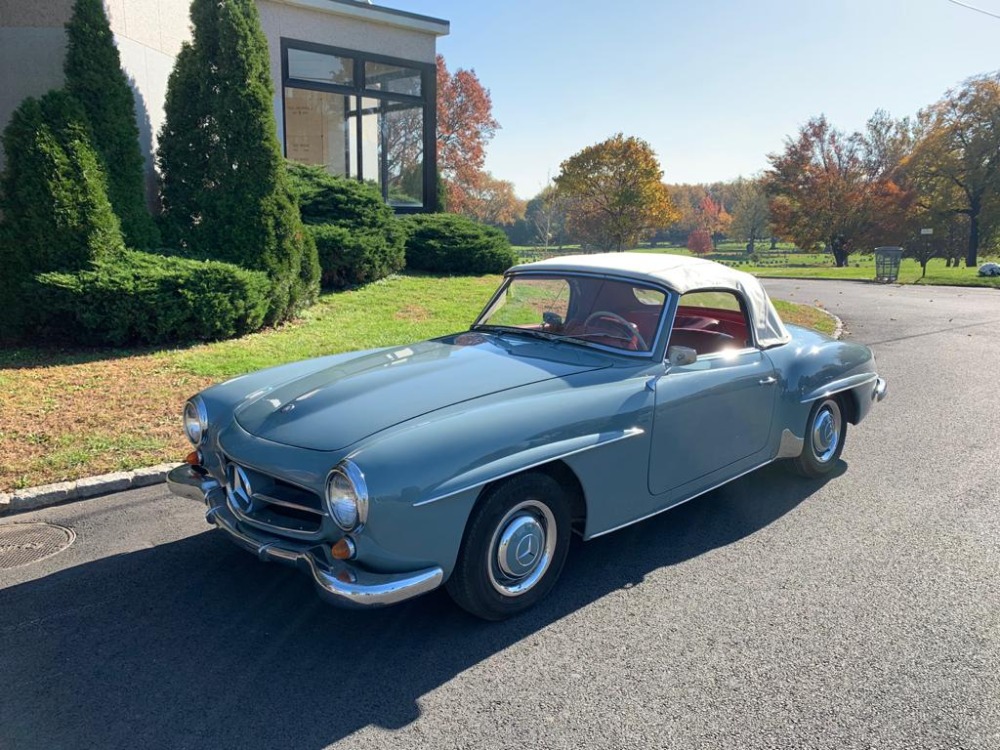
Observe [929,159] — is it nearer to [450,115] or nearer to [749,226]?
[450,115]

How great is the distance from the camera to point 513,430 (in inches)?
118

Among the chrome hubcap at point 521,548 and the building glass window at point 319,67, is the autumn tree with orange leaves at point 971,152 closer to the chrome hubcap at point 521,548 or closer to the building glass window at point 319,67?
the building glass window at point 319,67

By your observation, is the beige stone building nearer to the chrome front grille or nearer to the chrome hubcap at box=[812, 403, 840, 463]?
the chrome front grille

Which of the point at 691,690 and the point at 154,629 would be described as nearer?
the point at 691,690

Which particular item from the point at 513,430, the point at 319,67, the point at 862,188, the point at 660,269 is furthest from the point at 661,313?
the point at 862,188

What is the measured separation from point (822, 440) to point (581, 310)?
2.09 meters

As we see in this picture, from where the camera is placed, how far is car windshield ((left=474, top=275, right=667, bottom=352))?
153 inches

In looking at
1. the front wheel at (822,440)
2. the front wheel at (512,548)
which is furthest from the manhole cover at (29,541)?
the front wheel at (822,440)

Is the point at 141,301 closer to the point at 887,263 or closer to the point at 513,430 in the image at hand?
the point at 513,430

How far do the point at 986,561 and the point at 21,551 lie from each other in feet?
16.8

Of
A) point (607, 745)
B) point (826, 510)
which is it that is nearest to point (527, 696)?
point (607, 745)

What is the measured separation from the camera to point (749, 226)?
75875mm

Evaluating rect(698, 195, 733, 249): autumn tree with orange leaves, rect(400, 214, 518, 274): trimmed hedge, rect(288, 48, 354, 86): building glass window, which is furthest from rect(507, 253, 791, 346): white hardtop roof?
rect(698, 195, 733, 249): autumn tree with orange leaves

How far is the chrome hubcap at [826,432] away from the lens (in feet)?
15.9
